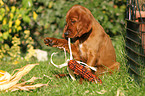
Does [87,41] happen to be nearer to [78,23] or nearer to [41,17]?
[78,23]

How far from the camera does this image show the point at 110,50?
3.04m

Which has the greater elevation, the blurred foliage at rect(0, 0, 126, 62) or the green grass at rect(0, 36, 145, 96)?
the blurred foliage at rect(0, 0, 126, 62)

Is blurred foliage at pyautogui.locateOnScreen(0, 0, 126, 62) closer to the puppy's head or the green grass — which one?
the puppy's head

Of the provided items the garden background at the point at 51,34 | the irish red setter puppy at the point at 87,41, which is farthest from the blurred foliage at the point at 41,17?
the irish red setter puppy at the point at 87,41

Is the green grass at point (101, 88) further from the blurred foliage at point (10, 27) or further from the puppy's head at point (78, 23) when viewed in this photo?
the blurred foliage at point (10, 27)

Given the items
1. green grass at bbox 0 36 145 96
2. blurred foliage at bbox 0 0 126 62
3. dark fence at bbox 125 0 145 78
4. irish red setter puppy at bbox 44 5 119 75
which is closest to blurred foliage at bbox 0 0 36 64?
blurred foliage at bbox 0 0 126 62

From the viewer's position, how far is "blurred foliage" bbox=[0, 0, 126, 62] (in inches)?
197

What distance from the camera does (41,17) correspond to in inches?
243

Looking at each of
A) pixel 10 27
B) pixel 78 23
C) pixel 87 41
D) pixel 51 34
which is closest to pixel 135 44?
pixel 87 41

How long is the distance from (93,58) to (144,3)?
1094 millimetres

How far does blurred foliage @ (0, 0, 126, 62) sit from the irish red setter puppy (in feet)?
6.55

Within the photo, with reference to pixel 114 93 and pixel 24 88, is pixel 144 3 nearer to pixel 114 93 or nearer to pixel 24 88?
pixel 114 93

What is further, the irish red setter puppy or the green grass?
the irish red setter puppy

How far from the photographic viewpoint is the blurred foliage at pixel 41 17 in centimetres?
501
